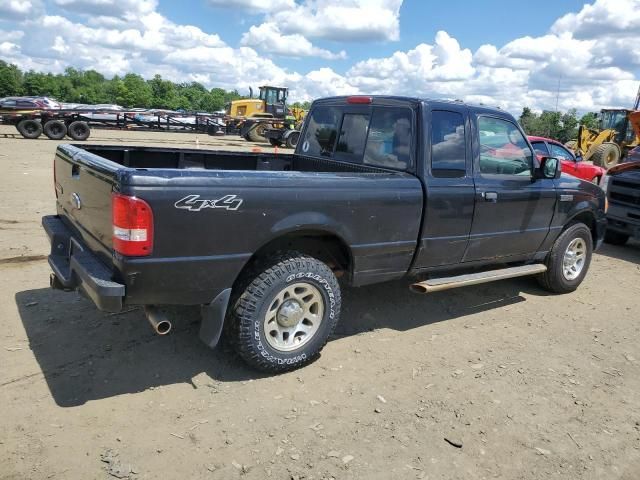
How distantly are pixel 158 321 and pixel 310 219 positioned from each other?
118cm

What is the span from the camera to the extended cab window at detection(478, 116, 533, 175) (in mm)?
4762

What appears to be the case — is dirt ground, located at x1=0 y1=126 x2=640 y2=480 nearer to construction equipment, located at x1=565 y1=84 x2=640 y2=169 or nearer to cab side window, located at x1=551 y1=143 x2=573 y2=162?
cab side window, located at x1=551 y1=143 x2=573 y2=162

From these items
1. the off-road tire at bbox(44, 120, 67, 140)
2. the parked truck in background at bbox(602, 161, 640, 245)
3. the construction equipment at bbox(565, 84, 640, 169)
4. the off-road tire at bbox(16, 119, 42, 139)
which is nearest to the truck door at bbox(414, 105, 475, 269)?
the parked truck in background at bbox(602, 161, 640, 245)

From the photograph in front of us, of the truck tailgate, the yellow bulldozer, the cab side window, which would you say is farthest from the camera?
the yellow bulldozer

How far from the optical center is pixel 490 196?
4.67 meters

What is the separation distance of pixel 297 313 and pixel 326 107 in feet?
7.88

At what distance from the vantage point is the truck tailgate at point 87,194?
3.16m

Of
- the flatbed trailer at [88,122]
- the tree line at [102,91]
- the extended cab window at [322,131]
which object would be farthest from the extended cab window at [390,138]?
the tree line at [102,91]

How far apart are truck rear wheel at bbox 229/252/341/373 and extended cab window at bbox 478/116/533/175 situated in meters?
1.96

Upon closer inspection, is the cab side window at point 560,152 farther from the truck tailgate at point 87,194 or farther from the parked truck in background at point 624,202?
the truck tailgate at point 87,194

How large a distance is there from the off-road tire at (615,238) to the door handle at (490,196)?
5.39 m

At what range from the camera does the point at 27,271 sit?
5.35 metres

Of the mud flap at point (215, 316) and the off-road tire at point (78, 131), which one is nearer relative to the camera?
the mud flap at point (215, 316)

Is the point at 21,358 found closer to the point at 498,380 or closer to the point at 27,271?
the point at 27,271
